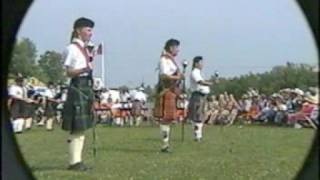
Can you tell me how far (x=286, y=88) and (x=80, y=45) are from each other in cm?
499

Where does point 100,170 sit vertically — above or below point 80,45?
below

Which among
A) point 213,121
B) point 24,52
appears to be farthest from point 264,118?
point 24,52

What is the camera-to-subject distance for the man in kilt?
6993 mm

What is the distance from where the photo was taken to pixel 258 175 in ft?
18.1

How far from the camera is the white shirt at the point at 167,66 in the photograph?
704cm

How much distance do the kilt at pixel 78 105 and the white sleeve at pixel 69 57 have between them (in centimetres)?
9

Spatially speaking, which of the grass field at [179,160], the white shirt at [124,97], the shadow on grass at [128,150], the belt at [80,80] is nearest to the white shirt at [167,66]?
the grass field at [179,160]

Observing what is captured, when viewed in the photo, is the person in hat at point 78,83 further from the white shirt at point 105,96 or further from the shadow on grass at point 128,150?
the white shirt at point 105,96

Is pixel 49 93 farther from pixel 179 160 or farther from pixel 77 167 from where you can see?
pixel 77 167

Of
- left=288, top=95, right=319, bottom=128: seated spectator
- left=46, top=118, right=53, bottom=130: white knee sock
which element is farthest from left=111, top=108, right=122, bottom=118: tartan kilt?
left=46, top=118, right=53, bottom=130: white knee sock

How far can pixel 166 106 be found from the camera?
7586 mm

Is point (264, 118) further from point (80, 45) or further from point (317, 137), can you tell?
point (317, 137)

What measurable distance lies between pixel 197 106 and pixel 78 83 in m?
3.80

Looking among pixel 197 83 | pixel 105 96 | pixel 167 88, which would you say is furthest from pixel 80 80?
pixel 105 96
